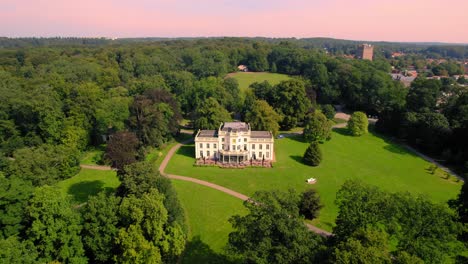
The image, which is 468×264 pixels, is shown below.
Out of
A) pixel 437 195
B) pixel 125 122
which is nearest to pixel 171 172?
pixel 125 122

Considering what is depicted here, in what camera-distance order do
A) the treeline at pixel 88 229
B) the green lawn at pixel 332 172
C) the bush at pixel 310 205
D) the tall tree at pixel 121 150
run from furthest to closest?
the green lawn at pixel 332 172 → the tall tree at pixel 121 150 → the bush at pixel 310 205 → the treeline at pixel 88 229

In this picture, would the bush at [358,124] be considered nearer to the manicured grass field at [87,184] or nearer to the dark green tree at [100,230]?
the manicured grass field at [87,184]

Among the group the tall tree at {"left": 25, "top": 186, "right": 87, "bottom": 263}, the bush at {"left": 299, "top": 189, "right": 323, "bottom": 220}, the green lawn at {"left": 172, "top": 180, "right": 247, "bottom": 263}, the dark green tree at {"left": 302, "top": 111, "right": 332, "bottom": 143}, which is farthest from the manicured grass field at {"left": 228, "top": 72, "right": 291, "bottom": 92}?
the tall tree at {"left": 25, "top": 186, "right": 87, "bottom": 263}

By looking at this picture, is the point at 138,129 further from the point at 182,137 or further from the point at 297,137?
the point at 297,137

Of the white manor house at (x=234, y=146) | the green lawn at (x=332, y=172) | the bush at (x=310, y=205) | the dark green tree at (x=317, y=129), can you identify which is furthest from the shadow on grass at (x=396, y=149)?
the bush at (x=310, y=205)

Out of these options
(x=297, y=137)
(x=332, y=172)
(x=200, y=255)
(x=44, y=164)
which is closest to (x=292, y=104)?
(x=297, y=137)

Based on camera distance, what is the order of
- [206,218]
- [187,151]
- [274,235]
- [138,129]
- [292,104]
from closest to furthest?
[274,235], [206,218], [138,129], [187,151], [292,104]

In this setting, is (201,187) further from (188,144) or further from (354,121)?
(354,121)
